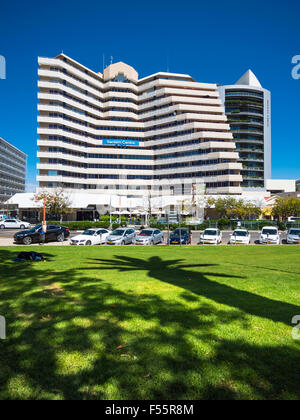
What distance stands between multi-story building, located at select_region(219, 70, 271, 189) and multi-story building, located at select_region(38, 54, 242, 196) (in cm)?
1026

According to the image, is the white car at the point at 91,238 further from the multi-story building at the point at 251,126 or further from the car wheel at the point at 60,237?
the multi-story building at the point at 251,126

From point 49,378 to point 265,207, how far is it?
6339cm

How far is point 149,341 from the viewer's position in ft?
12.7

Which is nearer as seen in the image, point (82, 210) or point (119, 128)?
point (82, 210)

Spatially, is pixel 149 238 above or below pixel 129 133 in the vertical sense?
below

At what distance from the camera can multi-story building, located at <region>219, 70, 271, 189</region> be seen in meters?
83.4

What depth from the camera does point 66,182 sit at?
223ft

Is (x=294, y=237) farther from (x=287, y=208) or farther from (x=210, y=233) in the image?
(x=287, y=208)

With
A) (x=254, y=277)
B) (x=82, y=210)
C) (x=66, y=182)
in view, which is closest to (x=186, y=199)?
(x=82, y=210)

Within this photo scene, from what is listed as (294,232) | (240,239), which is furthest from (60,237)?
(294,232)

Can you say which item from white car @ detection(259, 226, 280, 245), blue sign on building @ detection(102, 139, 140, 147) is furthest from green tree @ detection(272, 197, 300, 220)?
blue sign on building @ detection(102, 139, 140, 147)

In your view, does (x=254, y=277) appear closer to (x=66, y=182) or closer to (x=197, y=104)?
(x=66, y=182)

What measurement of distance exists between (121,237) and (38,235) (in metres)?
7.26
